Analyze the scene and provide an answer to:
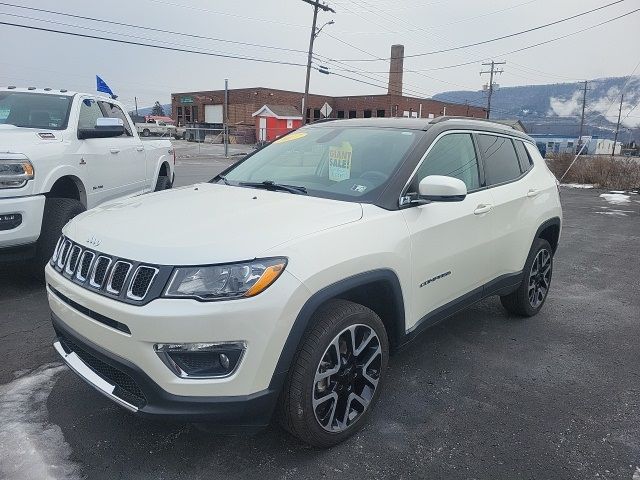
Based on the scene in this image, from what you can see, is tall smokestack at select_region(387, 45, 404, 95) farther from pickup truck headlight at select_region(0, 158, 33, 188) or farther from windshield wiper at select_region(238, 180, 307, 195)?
windshield wiper at select_region(238, 180, 307, 195)

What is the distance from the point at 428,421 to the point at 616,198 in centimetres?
1524

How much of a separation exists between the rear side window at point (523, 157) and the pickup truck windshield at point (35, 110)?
4591 millimetres

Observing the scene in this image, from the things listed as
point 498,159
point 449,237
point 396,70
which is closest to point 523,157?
point 498,159

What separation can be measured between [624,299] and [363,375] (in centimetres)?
404

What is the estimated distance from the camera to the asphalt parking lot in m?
2.51

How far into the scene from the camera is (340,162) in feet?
11.3

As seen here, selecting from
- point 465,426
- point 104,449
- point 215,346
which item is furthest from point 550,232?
point 104,449

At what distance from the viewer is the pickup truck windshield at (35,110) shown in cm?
556

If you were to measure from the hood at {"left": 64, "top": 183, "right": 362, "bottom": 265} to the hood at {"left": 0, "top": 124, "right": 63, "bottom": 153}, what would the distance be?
2024mm

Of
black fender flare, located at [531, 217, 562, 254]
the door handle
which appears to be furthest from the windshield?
black fender flare, located at [531, 217, 562, 254]

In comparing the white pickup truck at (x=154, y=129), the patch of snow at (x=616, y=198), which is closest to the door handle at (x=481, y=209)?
the white pickup truck at (x=154, y=129)

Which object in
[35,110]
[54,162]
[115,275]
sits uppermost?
[35,110]

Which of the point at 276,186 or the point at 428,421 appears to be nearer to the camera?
the point at 428,421

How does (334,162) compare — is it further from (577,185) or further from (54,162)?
(577,185)
